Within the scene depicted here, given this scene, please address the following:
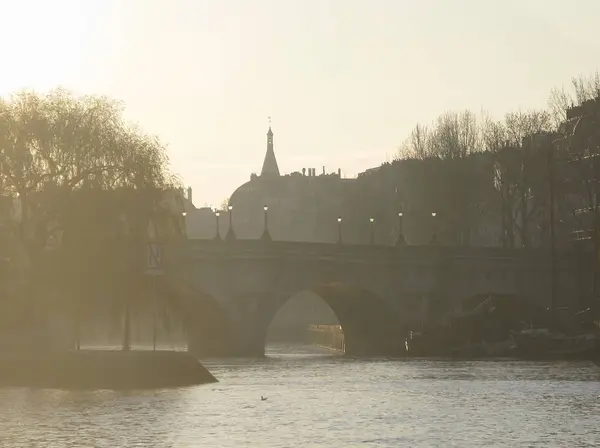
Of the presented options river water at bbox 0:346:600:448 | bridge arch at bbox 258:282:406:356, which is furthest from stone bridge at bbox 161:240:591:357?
river water at bbox 0:346:600:448

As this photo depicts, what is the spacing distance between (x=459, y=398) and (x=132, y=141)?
85.4 feet

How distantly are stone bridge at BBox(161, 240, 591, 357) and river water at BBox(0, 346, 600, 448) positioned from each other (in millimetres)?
28415

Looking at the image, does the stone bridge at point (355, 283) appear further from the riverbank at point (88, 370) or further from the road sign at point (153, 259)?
the riverbank at point (88, 370)

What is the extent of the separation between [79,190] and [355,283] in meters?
40.4

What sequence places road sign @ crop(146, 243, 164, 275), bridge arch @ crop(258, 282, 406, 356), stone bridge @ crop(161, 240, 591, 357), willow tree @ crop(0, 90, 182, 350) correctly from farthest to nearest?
1. bridge arch @ crop(258, 282, 406, 356)
2. stone bridge @ crop(161, 240, 591, 357)
3. willow tree @ crop(0, 90, 182, 350)
4. road sign @ crop(146, 243, 164, 275)

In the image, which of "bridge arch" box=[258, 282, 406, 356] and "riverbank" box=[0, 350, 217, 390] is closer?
"riverbank" box=[0, 350, 217, 390]

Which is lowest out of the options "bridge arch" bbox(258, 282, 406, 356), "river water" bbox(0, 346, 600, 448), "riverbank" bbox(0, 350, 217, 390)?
"river water" bbox(0, 346, 600, 448)

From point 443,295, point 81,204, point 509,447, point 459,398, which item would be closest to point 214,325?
point 443,295

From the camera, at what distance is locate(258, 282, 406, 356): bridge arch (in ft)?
351

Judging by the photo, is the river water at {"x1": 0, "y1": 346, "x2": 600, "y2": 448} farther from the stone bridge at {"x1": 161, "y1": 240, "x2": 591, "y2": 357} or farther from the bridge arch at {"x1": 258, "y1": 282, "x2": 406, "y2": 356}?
the bridge arch at {"x1": 258, "y1": 282, "x2": 406, "y2": 356}

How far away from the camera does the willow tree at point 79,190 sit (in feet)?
220

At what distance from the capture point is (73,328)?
69.4m

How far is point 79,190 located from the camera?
239 feet

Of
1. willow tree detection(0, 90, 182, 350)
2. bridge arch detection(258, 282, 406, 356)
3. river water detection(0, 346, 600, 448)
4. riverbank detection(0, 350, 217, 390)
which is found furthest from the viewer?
bridge arch detection(258, 282, 406, 356)
